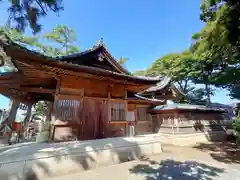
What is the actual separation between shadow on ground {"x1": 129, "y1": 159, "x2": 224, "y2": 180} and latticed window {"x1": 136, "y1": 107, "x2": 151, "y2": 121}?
695 centimetres

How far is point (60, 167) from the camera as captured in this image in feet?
14.0

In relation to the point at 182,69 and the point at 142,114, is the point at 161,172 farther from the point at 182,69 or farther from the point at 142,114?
the point at 182,69

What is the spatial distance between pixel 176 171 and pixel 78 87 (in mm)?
5092

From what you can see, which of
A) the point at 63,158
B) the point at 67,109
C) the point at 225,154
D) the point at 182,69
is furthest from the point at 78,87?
the point at 182,69

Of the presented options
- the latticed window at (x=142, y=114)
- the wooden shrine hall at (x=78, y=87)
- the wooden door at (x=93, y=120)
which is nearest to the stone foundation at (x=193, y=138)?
the latticed window at (x=142, y=114)

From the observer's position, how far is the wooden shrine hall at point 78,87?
545 cm

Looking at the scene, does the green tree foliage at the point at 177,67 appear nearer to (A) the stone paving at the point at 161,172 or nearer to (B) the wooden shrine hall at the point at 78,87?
(B) the wooden shrine hall at the point at 78,87

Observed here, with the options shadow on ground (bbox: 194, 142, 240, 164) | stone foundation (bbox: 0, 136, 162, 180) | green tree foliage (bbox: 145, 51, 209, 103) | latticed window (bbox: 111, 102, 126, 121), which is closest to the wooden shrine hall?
latticed window (bbox: 111, 102, 126, 121)

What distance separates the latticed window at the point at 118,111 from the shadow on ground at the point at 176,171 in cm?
258

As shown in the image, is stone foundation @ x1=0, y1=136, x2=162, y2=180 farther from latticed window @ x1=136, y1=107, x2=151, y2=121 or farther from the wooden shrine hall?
latticed window @ x1=136, y1=107, x2=151, y2=121

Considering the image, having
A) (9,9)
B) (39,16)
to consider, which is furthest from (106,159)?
(9,9)

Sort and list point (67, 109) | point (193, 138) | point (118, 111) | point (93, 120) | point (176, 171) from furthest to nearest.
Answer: point (193, 138) < point (118, 111) < point (93, 120) < point (67, 109) < point (176, 171)

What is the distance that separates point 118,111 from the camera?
7.55 meters

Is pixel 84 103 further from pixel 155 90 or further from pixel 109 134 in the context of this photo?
pixel 155 90
